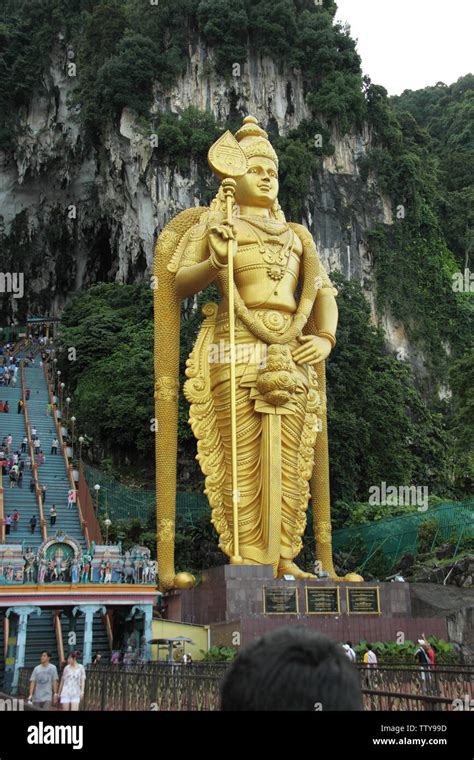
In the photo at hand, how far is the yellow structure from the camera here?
10.8 metres

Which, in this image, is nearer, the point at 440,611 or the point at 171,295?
the point at 440,611

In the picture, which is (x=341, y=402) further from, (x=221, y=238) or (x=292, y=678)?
(x=292, y=678)

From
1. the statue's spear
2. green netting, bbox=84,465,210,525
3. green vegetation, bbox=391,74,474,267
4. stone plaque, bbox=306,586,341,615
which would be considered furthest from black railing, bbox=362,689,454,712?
green vegetation, bbox=391,74,474,267

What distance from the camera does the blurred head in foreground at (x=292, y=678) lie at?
149 centimetres

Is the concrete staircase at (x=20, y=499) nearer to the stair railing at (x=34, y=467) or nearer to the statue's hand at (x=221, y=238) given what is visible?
the stair railing at (x=34, y=467)

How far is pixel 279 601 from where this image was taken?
11.0m

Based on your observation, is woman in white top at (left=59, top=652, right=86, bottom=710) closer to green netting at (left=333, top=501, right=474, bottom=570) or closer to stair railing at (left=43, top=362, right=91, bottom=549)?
stair railing at (left=43, top=362, right=91, bottom=549)

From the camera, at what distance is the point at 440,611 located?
11586 mm

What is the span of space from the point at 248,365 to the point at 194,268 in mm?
A: 1625
